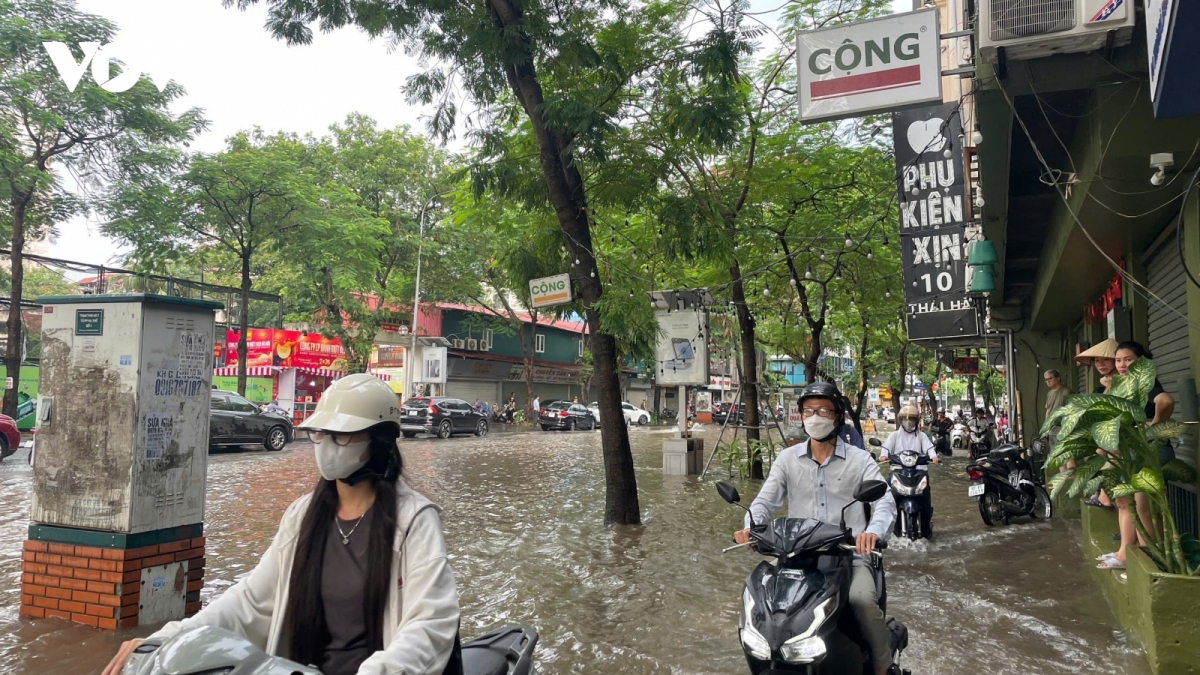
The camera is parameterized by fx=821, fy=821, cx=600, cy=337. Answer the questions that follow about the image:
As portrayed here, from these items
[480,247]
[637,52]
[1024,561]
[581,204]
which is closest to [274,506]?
[581,204]

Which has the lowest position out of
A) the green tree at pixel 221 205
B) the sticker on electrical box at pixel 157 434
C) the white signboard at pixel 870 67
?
the sticker on electrical box at pixel 157 434

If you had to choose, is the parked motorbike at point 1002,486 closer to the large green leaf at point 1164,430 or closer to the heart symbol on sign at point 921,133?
the heart symbol on sign at point 921,133

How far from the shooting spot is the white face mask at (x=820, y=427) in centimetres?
400

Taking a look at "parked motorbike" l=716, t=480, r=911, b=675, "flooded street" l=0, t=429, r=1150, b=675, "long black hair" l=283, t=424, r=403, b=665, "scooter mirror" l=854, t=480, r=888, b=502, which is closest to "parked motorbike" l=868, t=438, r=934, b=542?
"flooded street" l=0, t=429, r=1150, b=675

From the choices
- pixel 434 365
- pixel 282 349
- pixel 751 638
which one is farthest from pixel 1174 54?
pixel 282 349

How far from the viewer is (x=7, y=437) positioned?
16.2 meters

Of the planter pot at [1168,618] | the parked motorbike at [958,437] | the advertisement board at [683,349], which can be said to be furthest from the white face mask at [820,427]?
the parked motorbike at [958,437]

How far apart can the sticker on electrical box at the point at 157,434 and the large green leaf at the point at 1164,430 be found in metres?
6.00

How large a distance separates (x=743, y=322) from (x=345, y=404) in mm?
13242

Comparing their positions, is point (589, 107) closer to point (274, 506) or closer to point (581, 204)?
point (581, 204)

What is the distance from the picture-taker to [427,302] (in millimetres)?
36125

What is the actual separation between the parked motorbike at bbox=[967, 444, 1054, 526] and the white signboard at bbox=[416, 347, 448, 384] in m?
25.2

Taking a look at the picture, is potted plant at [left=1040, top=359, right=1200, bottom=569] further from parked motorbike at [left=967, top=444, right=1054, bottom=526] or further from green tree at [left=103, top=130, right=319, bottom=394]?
green tree at [left=103, top=130, right=319, bottom=394]

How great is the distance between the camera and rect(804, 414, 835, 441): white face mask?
4004 millimetres
